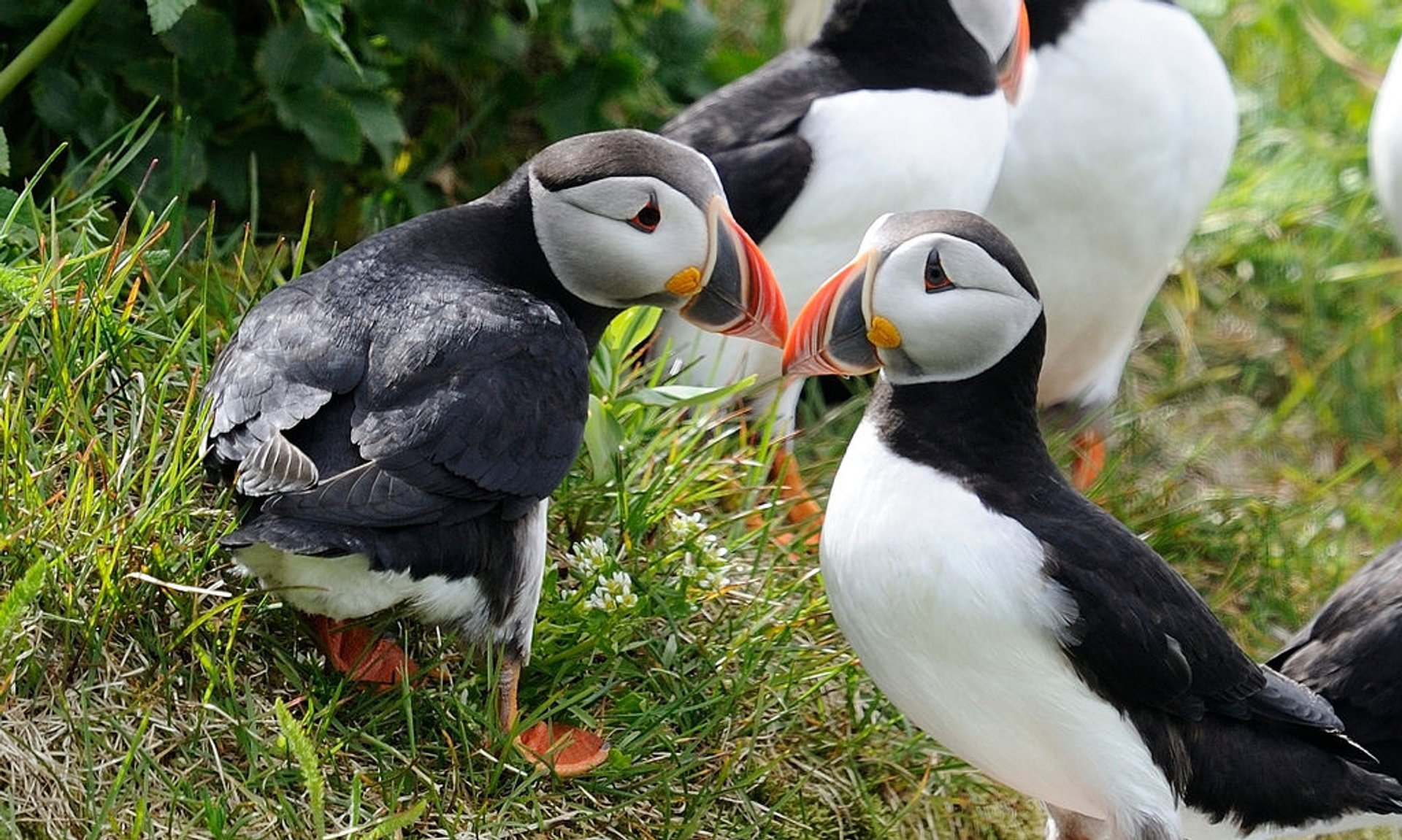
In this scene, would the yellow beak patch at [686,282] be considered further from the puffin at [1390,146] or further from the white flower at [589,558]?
the puffin at [1390,146]

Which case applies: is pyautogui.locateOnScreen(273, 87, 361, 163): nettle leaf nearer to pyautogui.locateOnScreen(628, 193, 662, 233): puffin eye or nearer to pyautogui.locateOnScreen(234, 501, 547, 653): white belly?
pyautogui.locateOnScreen(628, 193, 662, 233): puffin eye

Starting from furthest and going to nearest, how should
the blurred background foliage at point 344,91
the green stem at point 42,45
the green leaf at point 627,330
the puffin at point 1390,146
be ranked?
the puffin at point 1390,146
the blurred background foliage at point 344,91
the green stem at point 42,45
the green leaf at point 627,330

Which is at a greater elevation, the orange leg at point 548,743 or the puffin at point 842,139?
the puffin at point 842,139

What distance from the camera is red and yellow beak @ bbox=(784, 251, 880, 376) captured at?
10.7 ft

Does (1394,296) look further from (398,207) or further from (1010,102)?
(398,207)

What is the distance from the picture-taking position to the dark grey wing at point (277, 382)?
296cm

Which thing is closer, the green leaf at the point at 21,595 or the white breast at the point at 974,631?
the green leaf at the point at 21,595

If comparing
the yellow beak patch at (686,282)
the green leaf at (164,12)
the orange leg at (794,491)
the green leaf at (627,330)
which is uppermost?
the green leaf at (164,12)

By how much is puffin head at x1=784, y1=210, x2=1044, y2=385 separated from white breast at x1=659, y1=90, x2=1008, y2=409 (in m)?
1.09

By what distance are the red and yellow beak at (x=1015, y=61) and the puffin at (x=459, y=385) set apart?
59.9 inches

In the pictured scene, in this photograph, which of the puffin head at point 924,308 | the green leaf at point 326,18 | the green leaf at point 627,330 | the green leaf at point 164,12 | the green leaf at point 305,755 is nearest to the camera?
the green leaf at point 305,755

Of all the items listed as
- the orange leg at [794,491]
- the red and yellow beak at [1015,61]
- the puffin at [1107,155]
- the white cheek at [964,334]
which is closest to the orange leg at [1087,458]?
the puffin at [1107,155]

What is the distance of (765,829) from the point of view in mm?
3549

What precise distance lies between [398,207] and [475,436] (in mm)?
2024
